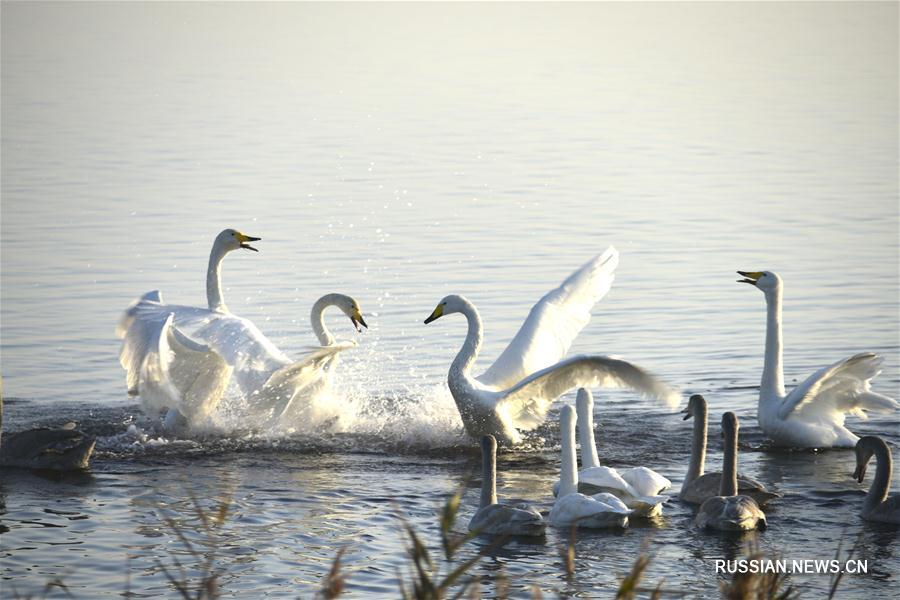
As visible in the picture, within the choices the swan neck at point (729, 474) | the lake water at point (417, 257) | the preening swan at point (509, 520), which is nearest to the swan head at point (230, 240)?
the lake water at point (417, 257)

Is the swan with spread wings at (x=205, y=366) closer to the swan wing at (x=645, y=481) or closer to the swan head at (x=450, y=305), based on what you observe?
the swan head at (x=450, y=305)

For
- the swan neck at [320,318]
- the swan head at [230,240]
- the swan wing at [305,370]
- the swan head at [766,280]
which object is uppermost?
the swan head at [230,240]

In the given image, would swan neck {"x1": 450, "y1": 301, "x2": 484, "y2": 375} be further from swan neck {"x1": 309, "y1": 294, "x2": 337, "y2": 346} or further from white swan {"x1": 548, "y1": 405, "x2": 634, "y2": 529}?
white swan {"x1": 548, "y1": 405, "x2": 634, "y2": 529}

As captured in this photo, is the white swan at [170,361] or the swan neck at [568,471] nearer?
the swan neck at [568,471]

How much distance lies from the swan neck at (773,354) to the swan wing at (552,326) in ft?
4.68

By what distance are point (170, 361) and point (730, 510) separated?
14.4 ft

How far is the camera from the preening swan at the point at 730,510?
823 centimetres

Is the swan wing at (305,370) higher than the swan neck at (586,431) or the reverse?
higher

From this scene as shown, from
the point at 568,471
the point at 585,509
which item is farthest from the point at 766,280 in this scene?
the point at 585,509

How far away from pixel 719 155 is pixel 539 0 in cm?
3514

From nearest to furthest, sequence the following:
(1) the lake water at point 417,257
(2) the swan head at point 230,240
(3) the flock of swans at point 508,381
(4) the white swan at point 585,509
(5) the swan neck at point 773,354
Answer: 1. (4) the white swan at point 585,509
2. (1) the lake water at point 417,257
3. (3) the flock of swans at point 508,381
4. (5) the swan neck at point 773,354
5. (2) the swan head at point 230,240

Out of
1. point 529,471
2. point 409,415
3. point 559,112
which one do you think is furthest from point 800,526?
point 559,112

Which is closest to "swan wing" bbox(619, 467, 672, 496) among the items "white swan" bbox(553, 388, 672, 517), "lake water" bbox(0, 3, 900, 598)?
"white swan" bbox(553, 388, 672, 517)

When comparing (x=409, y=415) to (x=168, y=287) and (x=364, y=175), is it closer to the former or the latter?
(x=168, y=287)
